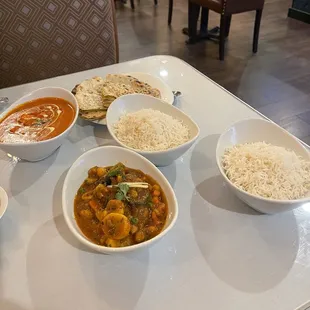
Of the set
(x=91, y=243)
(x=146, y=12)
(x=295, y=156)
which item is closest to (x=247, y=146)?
(x=295, y=156)

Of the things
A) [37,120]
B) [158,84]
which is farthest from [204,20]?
[37,120]

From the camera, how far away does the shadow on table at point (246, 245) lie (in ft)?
2.39

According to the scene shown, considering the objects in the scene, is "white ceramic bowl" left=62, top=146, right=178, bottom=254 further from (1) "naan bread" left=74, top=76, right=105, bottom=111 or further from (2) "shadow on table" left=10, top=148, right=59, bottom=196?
(1) "naan bread" left=74, top=76, right=105, bottom=111

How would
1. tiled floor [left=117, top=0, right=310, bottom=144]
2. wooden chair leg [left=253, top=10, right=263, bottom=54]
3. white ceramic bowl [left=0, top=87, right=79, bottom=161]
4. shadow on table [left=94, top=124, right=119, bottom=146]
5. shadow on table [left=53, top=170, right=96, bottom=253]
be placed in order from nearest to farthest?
shadow on table [left=53, top=170, right=96, bottom=253]
white ceramic bowl [left=0, top=87, right=79, bottom=161]
shadow on table [left=94, top=124, right=119, bottom=146]
tiled floor [left=117, top=0, right=310, bottom=144]
wooden chair leg [left=253, top=10, right=263, bottom=54]

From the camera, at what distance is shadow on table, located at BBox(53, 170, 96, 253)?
78cm

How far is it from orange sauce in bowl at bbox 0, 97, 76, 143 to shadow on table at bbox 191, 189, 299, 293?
1.52ft

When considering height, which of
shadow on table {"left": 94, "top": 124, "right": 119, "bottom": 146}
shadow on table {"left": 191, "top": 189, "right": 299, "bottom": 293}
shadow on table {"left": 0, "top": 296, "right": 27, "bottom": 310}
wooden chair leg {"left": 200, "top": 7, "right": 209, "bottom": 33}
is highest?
shadow on table {"left": 0, "top": 296, "right": 27, "bottom": 310}

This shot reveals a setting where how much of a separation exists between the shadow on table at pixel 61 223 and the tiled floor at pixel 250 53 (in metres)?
2.12

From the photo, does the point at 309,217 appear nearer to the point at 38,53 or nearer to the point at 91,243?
the point at 91,243

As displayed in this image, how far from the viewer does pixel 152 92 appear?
4.06ft

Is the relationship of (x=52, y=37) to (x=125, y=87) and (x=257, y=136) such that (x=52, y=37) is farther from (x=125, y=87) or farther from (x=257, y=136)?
(x=257, y=136)

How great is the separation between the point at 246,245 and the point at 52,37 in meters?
1.46

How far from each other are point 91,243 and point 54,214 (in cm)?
23

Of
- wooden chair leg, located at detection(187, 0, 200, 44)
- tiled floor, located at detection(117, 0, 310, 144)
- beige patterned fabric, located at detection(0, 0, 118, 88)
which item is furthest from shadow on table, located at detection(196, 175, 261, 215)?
wooden chair leg, located at detection(187, 0, 200, 44)
